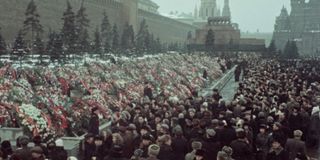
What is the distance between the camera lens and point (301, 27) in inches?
4491

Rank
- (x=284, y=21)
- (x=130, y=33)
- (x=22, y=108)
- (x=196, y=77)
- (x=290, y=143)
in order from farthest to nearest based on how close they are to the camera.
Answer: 1. (x=284, y=21)
2. (x=130, y=33)
3. (x=196, y=77)
4. (x=22, y=108)
5. (x=290, y=143)

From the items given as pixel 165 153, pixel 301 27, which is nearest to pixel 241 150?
pixel 165 153

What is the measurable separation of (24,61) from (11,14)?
14.4m

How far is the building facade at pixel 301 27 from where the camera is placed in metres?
107

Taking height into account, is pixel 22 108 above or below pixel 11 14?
below

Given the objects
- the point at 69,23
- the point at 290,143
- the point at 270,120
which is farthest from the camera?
the point at 69,23

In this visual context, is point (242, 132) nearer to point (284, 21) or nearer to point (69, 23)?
point (69, 23)

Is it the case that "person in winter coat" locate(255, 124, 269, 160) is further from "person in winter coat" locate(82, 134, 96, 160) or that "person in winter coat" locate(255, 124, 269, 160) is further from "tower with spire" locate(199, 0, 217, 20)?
"tower with spire" locate(199, 0, 217, 20)

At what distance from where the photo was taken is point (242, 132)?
7816 mm

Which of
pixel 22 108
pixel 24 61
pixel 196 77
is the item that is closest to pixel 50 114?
pixel 22 108

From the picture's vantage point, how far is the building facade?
106562 millimetres

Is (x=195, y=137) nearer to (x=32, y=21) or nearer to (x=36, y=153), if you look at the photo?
(x=36, y=153)

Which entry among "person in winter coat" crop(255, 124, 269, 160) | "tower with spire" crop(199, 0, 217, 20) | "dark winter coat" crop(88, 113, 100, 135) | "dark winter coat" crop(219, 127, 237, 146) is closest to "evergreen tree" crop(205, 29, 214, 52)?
"dark winter coat" crop(88, 113, 100, 135)

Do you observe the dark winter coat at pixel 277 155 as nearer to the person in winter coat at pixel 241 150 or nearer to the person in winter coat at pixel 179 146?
the person in winter coat at pixel 241 150
